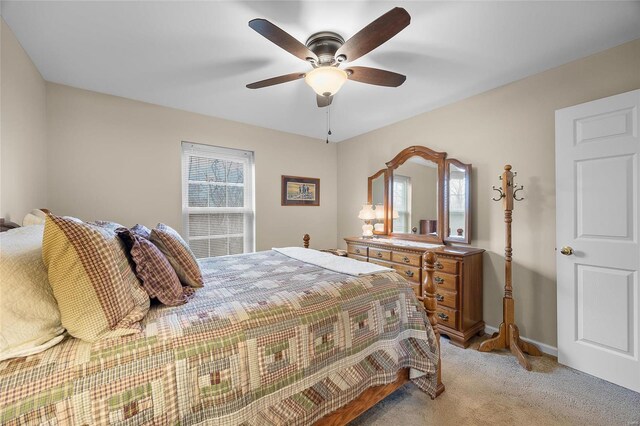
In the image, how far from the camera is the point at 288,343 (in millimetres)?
1221

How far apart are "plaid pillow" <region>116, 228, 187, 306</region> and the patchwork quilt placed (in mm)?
70

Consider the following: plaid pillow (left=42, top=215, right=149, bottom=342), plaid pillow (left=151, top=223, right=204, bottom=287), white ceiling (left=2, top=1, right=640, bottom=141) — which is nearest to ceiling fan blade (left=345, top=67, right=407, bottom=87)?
white ceiling (left=2, top=1, right=640, bottom=141)

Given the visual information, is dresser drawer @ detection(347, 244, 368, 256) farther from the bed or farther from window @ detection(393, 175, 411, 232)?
the bed

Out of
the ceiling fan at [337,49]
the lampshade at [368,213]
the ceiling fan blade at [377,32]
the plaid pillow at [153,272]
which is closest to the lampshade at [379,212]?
the lampshade at [368,213]

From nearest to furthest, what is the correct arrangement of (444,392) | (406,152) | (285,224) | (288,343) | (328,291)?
(288,343)
(328,291)
(444,392)
(406,152)
(285,224)

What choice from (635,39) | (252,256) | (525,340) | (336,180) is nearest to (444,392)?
(525,340)

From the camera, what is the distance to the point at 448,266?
2.54 meters

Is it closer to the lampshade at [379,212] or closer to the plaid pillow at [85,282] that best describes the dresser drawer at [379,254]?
the lampshade at [379,212]

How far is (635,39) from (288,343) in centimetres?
315

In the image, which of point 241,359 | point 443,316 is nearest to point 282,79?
point 241,359

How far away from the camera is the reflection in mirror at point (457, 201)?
2840mm

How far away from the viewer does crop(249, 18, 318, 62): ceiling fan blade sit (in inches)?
51.4

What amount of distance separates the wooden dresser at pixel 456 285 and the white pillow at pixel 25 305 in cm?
269

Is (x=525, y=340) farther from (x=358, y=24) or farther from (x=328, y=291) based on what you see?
(x=358, y=24)
